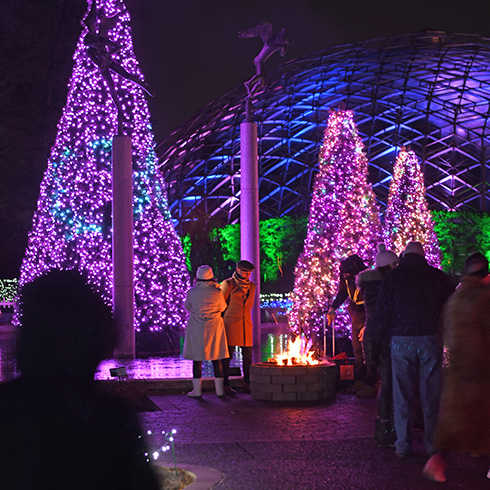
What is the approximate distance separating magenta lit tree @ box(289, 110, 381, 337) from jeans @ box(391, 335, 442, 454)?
1344 centimetres

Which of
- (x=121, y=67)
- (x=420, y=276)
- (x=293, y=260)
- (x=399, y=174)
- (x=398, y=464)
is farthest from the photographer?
(x=293, y=260)

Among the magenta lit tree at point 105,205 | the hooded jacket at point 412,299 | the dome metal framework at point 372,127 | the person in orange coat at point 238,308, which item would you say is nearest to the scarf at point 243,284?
the person in orange coat at point 238,308

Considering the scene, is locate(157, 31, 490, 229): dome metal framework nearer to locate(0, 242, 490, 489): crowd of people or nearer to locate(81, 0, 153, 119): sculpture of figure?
locate(81, 0, 153, 119): sculpture of figure

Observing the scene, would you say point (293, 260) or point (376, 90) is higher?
point (376, 90)

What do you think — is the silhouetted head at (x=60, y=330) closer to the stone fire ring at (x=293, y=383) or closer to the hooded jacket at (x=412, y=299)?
the hooded jacket at (x=412, y=299)

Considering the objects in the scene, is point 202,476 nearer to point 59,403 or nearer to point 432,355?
point 432,355

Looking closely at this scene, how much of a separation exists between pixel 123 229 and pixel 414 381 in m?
11.0

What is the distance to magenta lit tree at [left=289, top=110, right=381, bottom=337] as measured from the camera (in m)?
20.5

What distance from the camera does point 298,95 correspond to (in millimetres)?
56438

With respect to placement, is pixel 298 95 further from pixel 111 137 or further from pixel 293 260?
pixel 111 137

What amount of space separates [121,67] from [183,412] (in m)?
9.81

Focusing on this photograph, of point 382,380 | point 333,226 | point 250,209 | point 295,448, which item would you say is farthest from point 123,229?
point 295,448

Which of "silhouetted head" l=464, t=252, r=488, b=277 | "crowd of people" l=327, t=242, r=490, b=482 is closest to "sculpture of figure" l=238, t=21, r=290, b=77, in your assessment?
"crowd of people" l=327, t=242, r=490, b=482

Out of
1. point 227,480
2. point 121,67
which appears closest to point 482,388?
point 227,480
